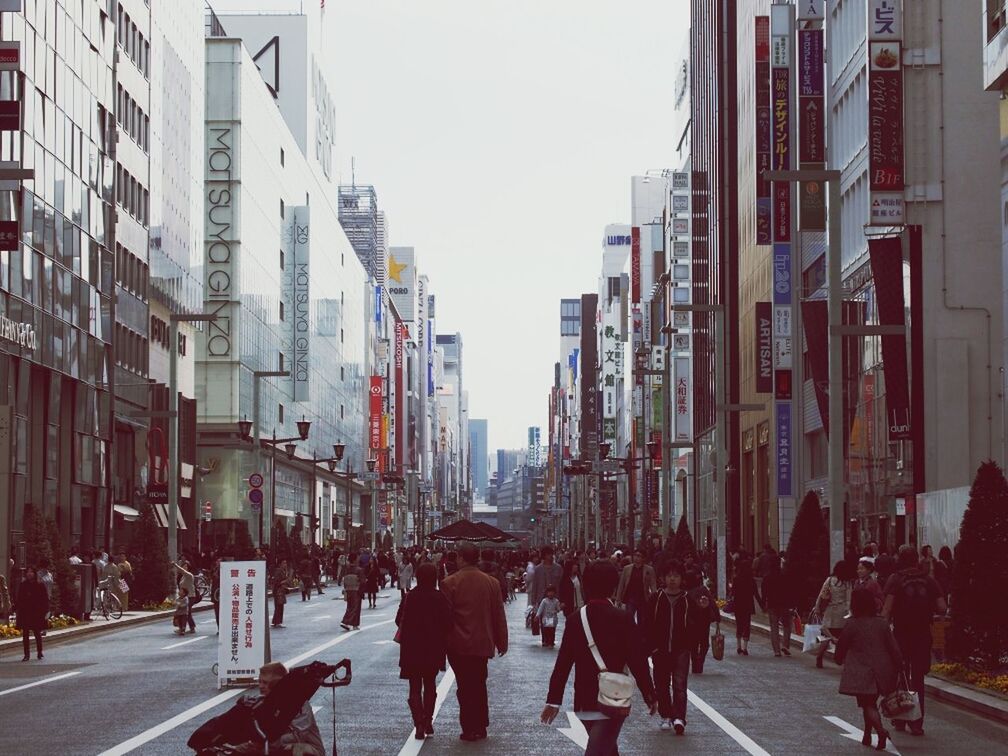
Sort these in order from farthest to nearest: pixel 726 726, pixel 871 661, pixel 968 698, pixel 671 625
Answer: pixel 968 698
pixel 726 726
pixel 671 625
pixel 871 661

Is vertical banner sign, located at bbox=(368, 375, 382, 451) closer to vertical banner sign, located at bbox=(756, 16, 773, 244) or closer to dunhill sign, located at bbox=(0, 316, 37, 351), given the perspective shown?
vertical banner sign, located at bbox=(756, 16, 773, 244)

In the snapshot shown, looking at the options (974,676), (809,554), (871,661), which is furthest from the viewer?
(809,554)

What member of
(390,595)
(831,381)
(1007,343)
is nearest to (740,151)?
(390,595)

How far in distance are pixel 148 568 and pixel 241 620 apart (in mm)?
31985

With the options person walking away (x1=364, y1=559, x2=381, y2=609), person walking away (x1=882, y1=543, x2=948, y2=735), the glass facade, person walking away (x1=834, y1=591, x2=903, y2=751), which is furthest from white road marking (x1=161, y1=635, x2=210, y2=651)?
person walking away (x1=834, y1=591, x2=903, y2=751)

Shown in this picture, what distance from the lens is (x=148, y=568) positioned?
177 ft

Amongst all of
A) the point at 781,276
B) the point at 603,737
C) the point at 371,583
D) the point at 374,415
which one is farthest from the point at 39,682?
the point at 374,415

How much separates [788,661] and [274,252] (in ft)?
270

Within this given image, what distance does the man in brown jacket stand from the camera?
55.4 feet

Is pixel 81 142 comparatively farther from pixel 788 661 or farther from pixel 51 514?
pixel 788 661

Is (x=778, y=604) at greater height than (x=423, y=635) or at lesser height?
lesser

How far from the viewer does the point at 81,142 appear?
61.2 metres

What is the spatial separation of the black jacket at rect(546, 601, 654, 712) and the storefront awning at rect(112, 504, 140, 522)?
187 ft

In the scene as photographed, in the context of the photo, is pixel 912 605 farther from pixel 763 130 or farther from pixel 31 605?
pixel 763 130
